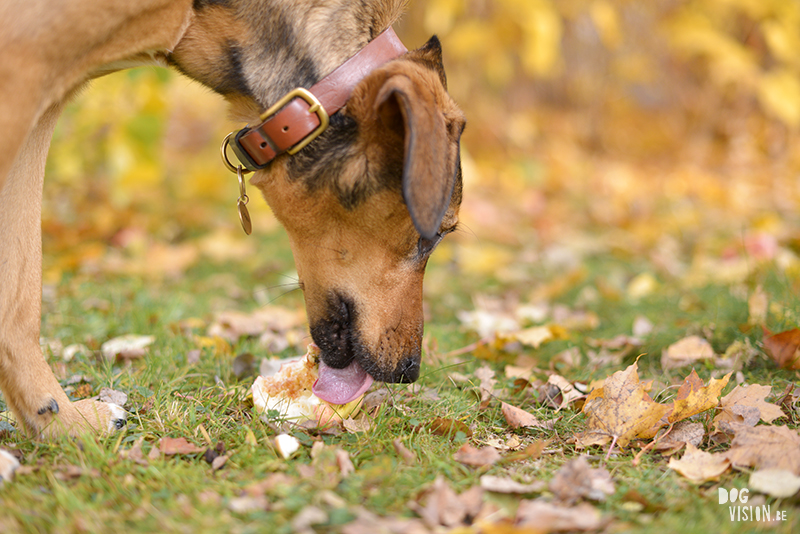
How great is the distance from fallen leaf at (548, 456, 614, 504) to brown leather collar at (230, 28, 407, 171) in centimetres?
144

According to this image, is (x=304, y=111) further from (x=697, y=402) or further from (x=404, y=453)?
(x=697, y=402)

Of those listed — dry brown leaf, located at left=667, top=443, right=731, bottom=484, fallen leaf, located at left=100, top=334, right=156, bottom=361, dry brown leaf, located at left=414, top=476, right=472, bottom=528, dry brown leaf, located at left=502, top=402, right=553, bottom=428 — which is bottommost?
dry brown leaf, located at left=667, top=443, right=731, bottom=484

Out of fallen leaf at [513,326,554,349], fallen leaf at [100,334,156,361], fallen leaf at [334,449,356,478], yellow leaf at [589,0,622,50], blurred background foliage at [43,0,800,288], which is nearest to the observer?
fallen leaf at [334,449,356,478]

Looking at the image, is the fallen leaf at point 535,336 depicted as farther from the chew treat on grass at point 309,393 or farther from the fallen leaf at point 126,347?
the fallen leaf at point 126,347

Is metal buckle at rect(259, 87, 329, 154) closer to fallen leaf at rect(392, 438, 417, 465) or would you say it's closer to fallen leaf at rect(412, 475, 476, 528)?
fallen leaf at rect(392, 438, 417, 465)

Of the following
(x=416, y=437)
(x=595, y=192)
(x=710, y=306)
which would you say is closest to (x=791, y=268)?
(x=710, y=306)

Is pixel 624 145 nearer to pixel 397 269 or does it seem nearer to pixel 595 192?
pixel 595 192

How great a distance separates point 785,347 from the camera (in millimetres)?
2867

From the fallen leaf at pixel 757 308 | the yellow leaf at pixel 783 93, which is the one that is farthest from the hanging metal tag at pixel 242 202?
the yellow leaf at pixel 783 93

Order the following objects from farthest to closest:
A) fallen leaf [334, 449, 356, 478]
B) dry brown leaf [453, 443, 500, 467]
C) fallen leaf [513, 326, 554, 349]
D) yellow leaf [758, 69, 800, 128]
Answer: yellow leaf [758, 69, 800, 128] → fallen leaf [513, 326, 554, 349] → dry brown leaf [453, 443, 500, 467] → fallen leaf [334, 449, 356, 478]

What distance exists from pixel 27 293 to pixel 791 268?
4482mm

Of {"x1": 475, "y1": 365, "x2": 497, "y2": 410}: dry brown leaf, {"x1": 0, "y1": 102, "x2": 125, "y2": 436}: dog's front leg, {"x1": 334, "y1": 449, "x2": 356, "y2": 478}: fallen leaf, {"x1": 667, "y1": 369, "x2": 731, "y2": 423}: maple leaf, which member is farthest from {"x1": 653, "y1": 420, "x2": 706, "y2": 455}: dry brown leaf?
{"x1": 0, "y1": 102, "x2": 125, "y2": 436}: dog's front leg

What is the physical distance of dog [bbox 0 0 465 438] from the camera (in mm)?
2107

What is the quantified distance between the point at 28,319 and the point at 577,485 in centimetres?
204
